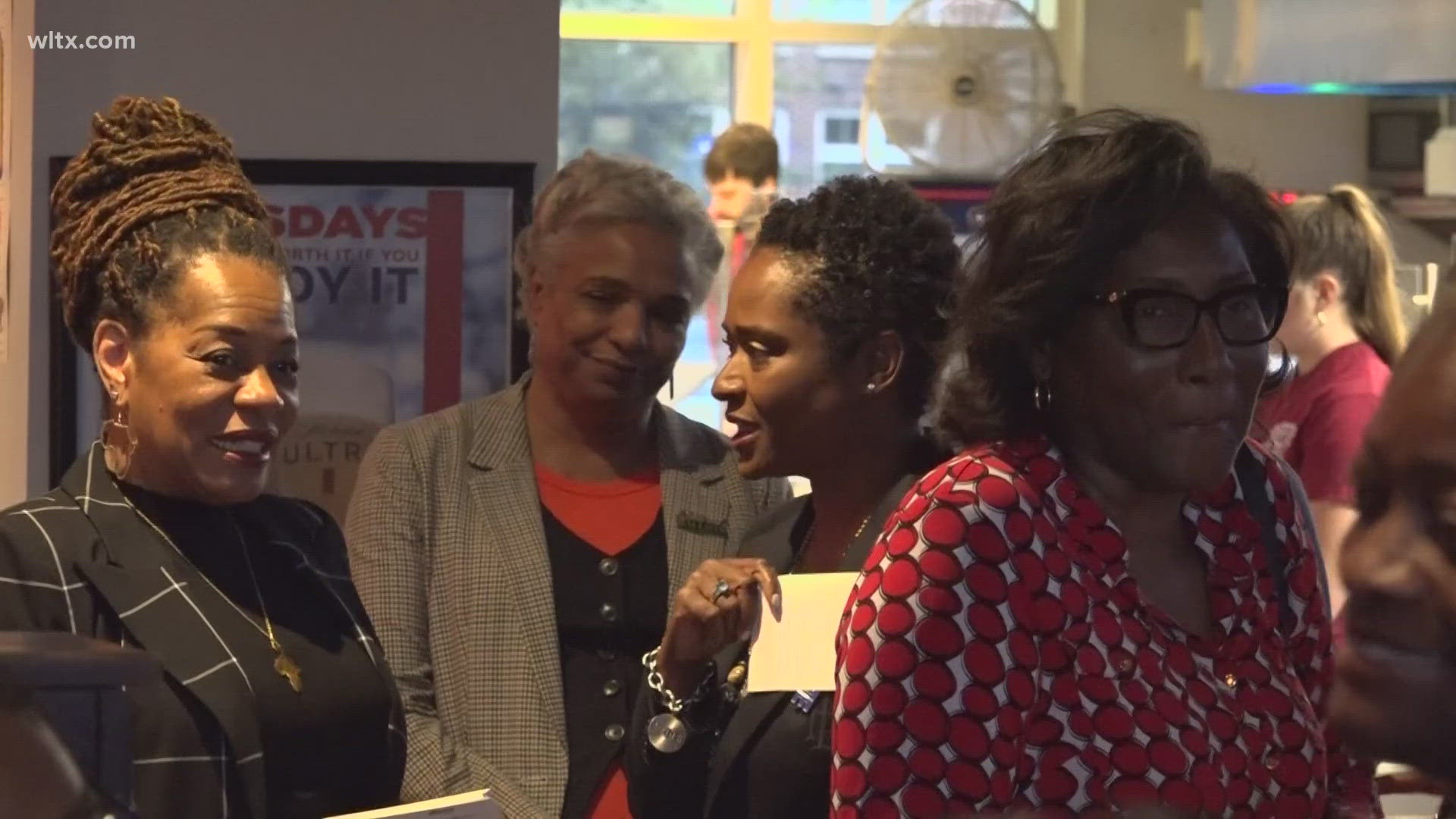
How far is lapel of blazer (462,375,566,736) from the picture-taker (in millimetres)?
2455

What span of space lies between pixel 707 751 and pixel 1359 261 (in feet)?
9.54

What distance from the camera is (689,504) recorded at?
103 inches

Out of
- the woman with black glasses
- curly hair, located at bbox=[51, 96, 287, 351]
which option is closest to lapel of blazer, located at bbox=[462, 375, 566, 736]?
curly hair, located at bbox=[51, 96, 287, 351]

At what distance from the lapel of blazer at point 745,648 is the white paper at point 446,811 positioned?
1.21 ft

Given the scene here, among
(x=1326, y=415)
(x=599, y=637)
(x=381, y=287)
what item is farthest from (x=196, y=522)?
(x=1326, y=415)

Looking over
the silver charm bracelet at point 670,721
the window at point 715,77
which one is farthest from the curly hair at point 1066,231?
the window at point 715,77

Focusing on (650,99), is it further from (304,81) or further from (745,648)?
(745,648)

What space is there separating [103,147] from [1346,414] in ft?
10.3

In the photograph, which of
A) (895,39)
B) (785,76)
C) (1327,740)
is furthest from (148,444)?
(785,76)

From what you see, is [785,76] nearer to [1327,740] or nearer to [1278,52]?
[1278,52]

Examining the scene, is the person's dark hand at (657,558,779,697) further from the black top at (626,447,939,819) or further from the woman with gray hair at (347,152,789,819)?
the woman with gray hair at (347,152,789,819)

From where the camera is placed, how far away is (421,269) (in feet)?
10.4

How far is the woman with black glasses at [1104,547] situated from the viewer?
1.53 meters

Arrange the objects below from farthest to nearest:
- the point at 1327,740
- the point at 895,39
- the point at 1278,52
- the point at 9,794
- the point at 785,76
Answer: the point at 785,76 → the point at 895,39 → the point at 1278,52 → the point at 1327,740 → the point at 9,794
